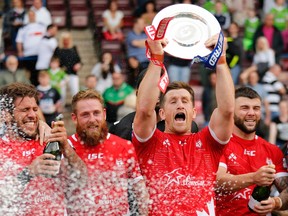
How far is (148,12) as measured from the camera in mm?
17750

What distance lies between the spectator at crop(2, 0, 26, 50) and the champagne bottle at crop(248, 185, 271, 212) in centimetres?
867

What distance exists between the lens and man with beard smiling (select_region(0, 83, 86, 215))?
323 inches

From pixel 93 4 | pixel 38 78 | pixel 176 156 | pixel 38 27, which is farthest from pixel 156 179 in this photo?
pixel 93 4

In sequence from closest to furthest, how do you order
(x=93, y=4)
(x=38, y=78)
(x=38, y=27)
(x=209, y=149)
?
(x=209, y=149) < (x=38, y=78) < (x=38, y=27) < (x=93, y=4)

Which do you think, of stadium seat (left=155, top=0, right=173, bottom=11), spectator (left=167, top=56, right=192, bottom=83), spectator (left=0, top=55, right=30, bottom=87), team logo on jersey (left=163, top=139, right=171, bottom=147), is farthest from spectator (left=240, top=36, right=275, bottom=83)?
team logo on jersey (left=163, top=139, right=171, bottom=147)

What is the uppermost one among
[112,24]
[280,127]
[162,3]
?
[162,3]

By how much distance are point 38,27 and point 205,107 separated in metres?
3.17

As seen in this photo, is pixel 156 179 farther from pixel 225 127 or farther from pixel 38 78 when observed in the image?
pixel 38 78

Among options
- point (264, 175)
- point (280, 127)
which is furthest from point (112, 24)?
point (264, 175)

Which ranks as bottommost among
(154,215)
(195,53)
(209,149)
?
(154,215)

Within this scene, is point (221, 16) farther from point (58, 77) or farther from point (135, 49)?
point (58, 77)

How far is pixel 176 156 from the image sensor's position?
27.0 feet

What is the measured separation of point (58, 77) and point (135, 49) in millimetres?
Result: 1825

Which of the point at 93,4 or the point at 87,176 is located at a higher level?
the point at 93,4
